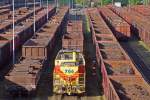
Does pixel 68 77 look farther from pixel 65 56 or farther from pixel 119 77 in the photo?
pixel 119 77

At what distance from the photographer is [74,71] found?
27406 millimetres

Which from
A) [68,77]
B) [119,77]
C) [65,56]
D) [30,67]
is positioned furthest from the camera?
[30,67]

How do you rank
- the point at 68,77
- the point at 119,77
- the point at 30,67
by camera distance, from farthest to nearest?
the point at 30,67 → the point at 68,77 → the point at 119,77

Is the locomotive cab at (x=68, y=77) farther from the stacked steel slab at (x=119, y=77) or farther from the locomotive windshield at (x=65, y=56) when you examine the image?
the stacked steel slab at (x=119, y=77)

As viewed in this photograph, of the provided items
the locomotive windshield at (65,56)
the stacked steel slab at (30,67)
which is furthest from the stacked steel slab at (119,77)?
the stacked steel slab at (30,67)

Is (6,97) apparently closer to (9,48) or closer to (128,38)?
(9,48)

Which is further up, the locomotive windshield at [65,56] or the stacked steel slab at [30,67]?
the locomotive windshield at [65,56]

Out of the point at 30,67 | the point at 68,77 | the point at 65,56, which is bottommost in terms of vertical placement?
the point at 68,77

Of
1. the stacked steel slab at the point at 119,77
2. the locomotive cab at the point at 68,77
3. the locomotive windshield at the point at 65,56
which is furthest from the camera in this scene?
the locomotive windshield at the point at 65,56

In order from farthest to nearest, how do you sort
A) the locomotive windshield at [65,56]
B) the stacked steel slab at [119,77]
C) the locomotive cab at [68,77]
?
the locomotive windshield at [65,56] → the locomotive cab at [68,77] → the stacked steel slab at [119,77]

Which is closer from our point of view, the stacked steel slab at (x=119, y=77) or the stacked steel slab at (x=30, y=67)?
the stacked steel slab at (x=119, y=77)

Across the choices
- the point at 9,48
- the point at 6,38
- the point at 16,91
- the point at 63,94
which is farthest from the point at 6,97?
the point at 6,38

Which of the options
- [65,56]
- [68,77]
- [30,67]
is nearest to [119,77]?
A: [68,77]

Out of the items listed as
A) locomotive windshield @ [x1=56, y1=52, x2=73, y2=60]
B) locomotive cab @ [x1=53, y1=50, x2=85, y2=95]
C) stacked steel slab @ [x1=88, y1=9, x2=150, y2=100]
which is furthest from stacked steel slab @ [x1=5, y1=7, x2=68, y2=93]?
stacked steel slab @ [x1=88, y1=9, x2=150, y2=100]
